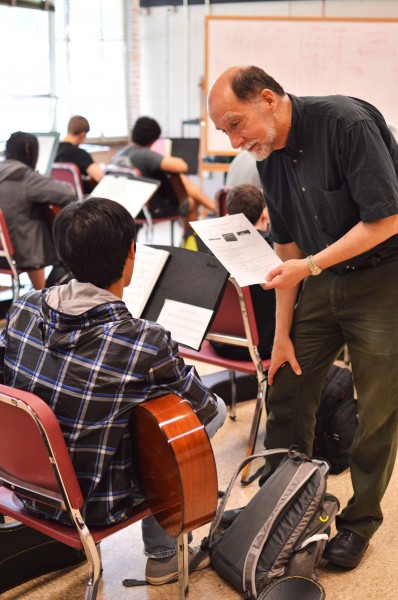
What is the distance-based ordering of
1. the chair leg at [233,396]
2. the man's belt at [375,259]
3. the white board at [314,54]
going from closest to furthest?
1. the man's belt at [375,259]
2. the chair leg at [233,396]
3. the white board at [314,54]

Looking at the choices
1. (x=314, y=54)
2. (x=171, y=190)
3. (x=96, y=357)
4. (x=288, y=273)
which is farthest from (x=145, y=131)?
(x=96, y=357)

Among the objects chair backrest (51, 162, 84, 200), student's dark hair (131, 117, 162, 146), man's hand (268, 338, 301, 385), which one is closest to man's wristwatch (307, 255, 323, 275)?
man's hand (268, 338, 301, 385)

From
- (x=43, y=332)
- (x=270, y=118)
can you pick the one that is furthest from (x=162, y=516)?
(x=270, y=118)

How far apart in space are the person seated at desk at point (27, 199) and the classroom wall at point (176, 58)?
5044 millimetres

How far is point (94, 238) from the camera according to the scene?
1.59m

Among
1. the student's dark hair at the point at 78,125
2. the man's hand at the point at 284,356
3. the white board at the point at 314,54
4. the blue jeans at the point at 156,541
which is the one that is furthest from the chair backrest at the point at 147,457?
the student's dark hair at the point at 78,125

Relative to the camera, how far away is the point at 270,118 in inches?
74.6

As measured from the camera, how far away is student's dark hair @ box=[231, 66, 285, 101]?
6.11 feet

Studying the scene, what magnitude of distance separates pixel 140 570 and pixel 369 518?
683mm

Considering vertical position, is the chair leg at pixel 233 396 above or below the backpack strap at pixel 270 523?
below

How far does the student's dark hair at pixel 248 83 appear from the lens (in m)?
1.86

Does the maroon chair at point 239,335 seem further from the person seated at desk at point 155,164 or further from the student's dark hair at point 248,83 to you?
the person seated at desk at point 155,164

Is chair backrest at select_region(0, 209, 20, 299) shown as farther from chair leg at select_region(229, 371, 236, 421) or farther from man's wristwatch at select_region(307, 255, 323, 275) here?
man's wristwatch at select_region(307, 255, 323, 275)

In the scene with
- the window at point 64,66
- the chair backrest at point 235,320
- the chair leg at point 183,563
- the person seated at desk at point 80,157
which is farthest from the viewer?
the window at point 64,66
